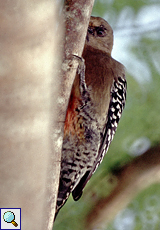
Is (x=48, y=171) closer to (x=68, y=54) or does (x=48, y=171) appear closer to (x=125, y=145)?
(x=68, y=54)

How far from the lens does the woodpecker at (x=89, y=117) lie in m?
2.70

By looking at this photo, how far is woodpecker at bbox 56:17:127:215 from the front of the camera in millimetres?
2703

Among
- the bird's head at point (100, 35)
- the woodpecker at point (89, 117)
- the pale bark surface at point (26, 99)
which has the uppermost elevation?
→ the bird's head at point (100, 35)

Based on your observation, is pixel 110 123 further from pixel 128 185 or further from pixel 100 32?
pixel 128 185

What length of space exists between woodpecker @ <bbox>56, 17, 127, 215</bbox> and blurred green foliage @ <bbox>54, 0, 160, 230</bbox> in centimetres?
63

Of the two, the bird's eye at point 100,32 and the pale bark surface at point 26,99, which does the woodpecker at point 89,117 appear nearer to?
the bird's eye at point 100,32

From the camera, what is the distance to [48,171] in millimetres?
1426

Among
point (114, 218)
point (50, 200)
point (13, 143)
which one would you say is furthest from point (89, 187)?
point (13, 143)

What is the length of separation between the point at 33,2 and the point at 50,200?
0.81m

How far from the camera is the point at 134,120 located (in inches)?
156

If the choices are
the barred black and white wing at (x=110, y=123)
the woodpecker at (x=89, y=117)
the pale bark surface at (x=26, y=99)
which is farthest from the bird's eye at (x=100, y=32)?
the pale bark surface at (x=26, y=99)

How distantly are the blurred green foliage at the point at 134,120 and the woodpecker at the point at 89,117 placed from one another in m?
0.63

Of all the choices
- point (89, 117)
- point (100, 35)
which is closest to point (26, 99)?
point (89, 117)

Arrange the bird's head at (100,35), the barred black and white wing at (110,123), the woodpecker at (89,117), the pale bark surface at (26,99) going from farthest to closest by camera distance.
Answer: the bird's head at (100,35) < the barred black and white wing at (110,123) < the woodpecker at (89,117) < the pale bark surface at (26,99)
